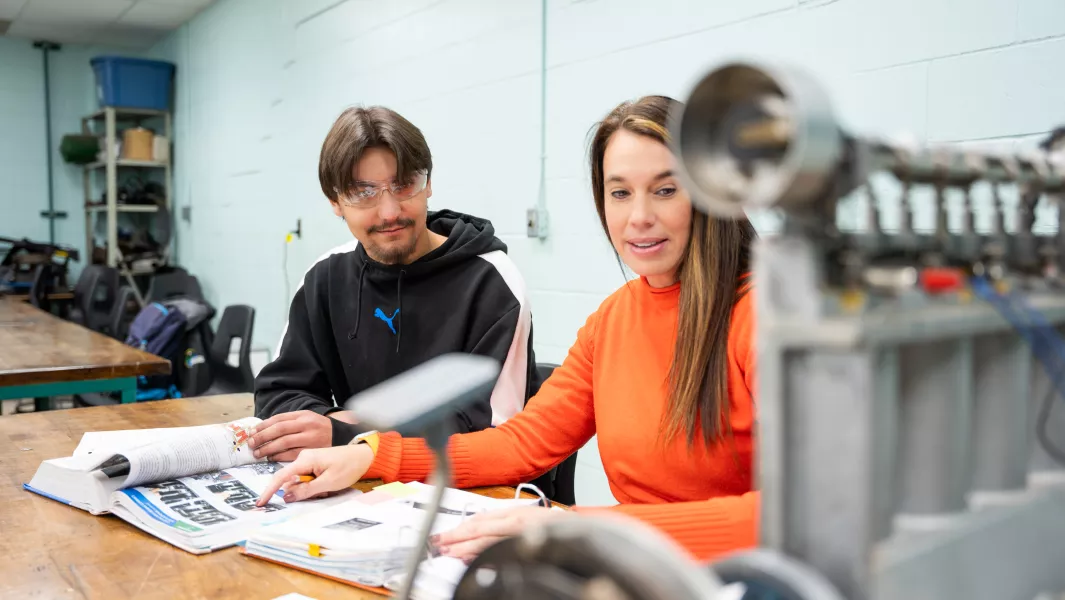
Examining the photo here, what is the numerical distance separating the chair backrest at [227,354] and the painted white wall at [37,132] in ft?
15.4

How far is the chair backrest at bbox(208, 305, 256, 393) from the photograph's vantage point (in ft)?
10.2

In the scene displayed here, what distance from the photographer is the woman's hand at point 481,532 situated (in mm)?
983

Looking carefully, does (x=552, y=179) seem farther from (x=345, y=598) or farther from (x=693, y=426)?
(x=345, y=598)

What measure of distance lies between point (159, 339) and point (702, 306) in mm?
3009

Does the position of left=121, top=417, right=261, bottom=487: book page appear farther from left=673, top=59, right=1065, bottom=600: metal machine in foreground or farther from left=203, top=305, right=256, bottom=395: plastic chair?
left=203, top=305, right=256, bottom=395: plastic chair

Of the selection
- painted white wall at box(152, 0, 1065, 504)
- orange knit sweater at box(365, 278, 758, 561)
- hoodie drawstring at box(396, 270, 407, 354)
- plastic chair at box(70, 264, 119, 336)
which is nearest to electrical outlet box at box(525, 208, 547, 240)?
painted white wall at box(152, 0, 1065, 504)

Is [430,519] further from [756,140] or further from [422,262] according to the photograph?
[422,262]

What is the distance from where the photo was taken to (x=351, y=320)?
1970mm

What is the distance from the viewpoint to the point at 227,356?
10.7 feet

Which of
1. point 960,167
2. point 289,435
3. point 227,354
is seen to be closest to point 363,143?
point 289,435

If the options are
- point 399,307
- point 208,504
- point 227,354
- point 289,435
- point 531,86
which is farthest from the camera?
point 227,354

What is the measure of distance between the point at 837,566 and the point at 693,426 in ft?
2.48

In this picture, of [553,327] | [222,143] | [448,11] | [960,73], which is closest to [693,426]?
[960,73]

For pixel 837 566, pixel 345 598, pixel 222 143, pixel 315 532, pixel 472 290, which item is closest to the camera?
pixel 837 566
